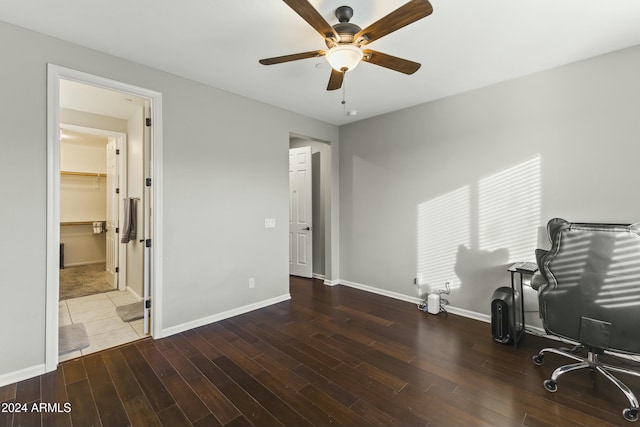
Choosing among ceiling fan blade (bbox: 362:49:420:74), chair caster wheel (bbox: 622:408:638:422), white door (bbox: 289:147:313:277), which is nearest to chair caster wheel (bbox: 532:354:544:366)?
chair caster wheel (bbox: 622:408:638:422)

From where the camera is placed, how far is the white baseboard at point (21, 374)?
7.02 feet

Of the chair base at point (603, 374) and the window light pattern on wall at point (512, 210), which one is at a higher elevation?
the window light pattern on wall at point (512, 210)

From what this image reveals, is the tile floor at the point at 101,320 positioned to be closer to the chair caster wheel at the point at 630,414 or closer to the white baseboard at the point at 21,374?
Answer: the white baseboard at the point at 21,374

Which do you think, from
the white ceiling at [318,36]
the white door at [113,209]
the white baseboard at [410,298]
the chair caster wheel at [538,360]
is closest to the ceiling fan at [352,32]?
the white ceiling at [318,36]

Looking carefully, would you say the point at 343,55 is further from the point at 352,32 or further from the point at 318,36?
the point at 318,36

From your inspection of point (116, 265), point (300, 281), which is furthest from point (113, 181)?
point (300, 281)

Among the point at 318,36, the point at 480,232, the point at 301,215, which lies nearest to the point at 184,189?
the point at 318,36

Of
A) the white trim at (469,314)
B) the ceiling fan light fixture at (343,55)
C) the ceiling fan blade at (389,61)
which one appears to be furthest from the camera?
the white trim at (469,314)

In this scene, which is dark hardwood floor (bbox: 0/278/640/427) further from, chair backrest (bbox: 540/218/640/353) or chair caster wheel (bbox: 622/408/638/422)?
chair backrest (bbox: 540/218/640/353)

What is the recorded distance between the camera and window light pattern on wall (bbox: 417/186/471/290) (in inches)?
138

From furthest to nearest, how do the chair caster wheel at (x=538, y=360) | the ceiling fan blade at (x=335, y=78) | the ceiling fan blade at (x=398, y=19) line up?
the chair caster wheel at (x=538, y=360) < the ceiling fan blade at (x=335, y=78) < the ceiling fan blade at (x=398, y=19)

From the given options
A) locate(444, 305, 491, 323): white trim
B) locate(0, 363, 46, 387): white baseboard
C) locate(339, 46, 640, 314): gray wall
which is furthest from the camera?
locate(444, 305, 491, 323): white trim

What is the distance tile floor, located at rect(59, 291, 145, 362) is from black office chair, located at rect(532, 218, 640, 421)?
377 centimetres

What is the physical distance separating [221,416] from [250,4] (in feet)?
9.10
